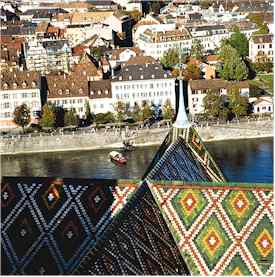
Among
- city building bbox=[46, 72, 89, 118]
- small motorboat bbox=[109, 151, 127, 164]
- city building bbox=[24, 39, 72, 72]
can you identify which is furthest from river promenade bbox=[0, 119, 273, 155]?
city building bbox=[24, 39, 72, 72]

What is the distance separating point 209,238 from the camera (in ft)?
18.6

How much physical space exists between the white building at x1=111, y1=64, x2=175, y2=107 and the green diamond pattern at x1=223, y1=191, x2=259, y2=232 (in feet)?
70.4

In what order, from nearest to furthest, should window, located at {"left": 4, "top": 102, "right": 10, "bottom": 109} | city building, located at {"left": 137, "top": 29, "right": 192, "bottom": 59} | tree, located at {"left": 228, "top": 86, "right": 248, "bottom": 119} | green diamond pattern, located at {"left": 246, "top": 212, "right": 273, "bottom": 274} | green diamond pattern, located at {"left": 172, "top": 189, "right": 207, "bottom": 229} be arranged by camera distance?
green diamond pattern, located at {"left": 246, "top": 212, "right": 273, "bottom": 274} < green diamond pattern, located at {"left": 172, "top": 189, "right": 207, "bottom": 229} < tree, located at {"left": 228, "top": 86, "right": 248, "bottom": 119} < window, located at {"left": 4, "top": 102, "right": 10, "bottom": 109} < city building, located at {"left": 137, "top": 29, "right": 192, "bottom": 59}

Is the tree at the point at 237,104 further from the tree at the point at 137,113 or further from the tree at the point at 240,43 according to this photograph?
the tree at the point at 240,43

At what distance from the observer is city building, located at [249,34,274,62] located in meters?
34.7

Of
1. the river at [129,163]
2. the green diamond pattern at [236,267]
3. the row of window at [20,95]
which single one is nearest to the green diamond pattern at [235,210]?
the green diamond pattern at [236,267]

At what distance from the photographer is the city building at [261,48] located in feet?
114

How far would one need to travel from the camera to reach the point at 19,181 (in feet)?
20.0

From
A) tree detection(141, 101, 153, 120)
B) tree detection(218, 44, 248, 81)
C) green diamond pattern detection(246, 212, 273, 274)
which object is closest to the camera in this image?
green diamond pattern detection(246, 212, 273, 274)

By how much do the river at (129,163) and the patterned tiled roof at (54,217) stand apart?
13265 mm

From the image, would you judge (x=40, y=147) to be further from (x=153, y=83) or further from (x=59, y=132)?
(x=153, y=83)

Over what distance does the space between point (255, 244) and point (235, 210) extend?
30 centimetres

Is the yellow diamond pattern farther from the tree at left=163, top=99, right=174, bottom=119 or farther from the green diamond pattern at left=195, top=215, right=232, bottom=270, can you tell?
the tree at left=163, top=99, right=174, bottom=119

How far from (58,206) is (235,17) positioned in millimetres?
40608
